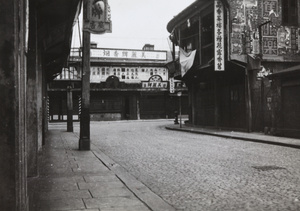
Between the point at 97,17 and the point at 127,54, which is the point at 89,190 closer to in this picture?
the point at 97,17

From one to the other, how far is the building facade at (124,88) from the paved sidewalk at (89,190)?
30.6m

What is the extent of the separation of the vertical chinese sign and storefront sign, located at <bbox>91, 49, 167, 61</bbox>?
24.4 meters

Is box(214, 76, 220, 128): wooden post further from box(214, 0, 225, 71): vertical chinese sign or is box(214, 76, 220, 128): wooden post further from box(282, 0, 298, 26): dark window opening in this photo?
box(282, 0, 298, 26): dark window opening

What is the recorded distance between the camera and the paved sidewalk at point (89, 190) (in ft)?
15.8

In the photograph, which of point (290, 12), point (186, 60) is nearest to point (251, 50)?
point (290, 12)

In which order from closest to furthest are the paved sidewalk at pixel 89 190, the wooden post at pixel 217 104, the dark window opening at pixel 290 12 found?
1. the paved sidewalk at pixel 89 190
2. the dark window opening at pixel 290 12
3. the wooden post at pixel 217 104

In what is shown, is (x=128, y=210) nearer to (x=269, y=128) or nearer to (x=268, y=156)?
(x=268, y=156)

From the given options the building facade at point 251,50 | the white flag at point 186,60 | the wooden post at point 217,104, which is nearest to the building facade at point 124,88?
the white flag at point 186,60

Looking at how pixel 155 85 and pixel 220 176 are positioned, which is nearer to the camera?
pixel 220 176

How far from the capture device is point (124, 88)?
40438 mm

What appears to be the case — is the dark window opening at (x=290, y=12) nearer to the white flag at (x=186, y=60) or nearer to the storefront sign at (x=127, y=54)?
the white flag at (x=186, y=60)

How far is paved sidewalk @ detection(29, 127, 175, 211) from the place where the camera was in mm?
4828

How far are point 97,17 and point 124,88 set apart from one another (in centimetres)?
2887

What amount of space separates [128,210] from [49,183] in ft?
7.81
